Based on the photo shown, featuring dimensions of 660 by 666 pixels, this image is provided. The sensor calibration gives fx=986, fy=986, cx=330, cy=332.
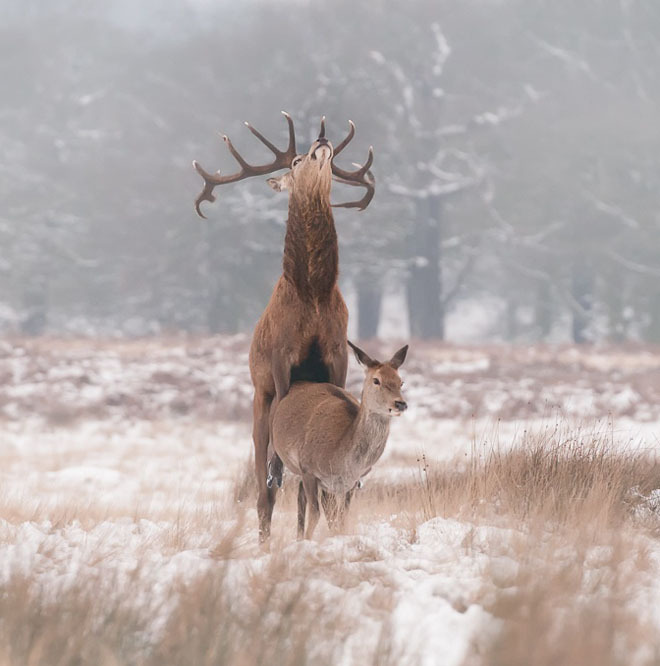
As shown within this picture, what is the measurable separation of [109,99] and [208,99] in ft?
14.6

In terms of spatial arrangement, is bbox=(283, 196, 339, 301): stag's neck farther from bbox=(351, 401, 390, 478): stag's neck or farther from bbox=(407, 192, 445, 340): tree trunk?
bbox=(407, 192, 445, 340): tree trunk

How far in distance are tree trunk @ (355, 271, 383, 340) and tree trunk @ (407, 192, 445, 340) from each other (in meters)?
1.41

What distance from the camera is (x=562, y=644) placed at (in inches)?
146

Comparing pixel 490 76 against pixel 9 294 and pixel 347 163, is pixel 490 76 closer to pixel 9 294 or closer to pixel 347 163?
pixel 347 163

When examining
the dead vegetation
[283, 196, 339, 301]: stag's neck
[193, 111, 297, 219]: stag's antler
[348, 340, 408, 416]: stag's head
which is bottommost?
the dead vegetation

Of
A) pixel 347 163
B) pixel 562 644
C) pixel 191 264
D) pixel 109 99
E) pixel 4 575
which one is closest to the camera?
pixel 562 644

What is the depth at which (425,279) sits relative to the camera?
31297mm

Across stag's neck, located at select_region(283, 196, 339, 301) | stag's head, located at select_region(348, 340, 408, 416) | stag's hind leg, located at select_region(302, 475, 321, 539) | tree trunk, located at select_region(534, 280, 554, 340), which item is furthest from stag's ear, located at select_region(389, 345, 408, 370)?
tree trunk, located at select_region(534, 280, 554, 340)

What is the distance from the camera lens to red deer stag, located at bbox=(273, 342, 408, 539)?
5.25 metres

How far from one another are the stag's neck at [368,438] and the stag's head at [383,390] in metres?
0.05

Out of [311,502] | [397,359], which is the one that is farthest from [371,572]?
[397,359]

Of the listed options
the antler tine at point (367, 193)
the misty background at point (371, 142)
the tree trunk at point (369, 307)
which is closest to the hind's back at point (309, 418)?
the antler tine at point (367, 193)

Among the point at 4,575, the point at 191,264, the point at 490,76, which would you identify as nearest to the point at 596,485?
the point at 4,575

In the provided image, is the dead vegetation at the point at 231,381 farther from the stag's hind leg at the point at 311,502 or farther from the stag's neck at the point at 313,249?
the stag's hind leg at the point at 311,502
